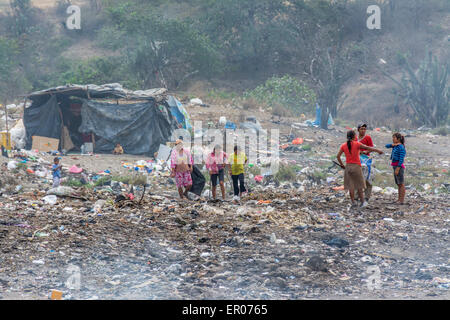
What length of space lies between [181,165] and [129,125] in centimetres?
677

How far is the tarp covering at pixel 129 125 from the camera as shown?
14.6 m

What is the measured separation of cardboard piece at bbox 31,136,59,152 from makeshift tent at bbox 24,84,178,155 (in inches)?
12.1

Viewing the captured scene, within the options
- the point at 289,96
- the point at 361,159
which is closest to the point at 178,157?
the point at 361,159

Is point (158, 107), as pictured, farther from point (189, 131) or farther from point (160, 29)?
point (160, 29)

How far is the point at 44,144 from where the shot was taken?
1459cm

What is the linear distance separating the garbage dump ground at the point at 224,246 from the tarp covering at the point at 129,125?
17.6ft

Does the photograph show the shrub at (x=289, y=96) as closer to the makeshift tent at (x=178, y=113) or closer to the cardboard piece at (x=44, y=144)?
the makeshift tent at (x=178, y=113)

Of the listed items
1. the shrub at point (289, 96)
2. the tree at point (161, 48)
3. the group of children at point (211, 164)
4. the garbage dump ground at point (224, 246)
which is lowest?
the garbage dump ground at point (224, 246)

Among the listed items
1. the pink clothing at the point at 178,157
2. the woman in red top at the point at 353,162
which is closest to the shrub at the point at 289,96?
the pink clothing at the point at 178,157

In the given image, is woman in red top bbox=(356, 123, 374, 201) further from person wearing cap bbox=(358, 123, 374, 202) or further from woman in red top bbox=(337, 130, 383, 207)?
woman in red top bbox=(337, 130, 383, 207)

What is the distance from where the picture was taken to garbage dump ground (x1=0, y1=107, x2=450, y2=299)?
4871 millimetres

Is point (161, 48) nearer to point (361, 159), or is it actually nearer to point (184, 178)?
point (184, 178)

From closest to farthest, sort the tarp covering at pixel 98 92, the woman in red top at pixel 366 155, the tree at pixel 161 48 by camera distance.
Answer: the woman in red top at pixel 366 155
the tarp covering at pixel 98 92
the tree at pixel 161 48
